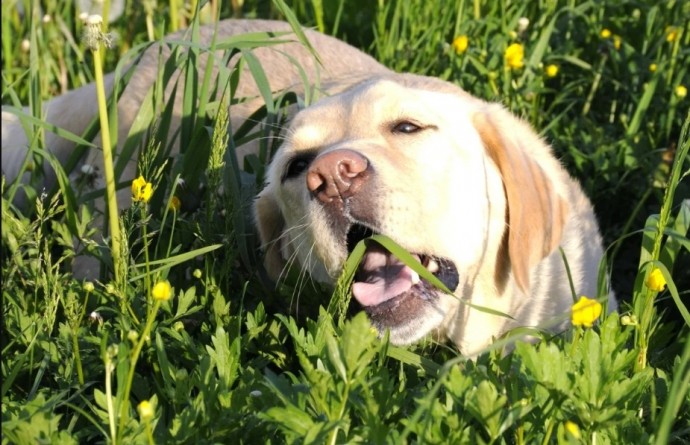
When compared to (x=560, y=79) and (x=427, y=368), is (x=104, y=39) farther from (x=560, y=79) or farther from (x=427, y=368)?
(x=560, y=79)

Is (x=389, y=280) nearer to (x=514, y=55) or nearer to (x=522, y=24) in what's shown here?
(x=514, y=55)

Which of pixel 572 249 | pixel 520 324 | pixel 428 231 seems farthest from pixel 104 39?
pixel 572 249

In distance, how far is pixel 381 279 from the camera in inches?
109

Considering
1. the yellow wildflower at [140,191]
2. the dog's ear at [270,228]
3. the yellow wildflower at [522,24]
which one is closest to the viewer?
the yellow wildflower at [140,191]

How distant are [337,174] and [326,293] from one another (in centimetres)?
48

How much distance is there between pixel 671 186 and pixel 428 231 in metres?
0.66

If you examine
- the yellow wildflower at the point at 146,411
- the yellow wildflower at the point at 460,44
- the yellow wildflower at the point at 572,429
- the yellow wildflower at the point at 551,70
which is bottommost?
the yellow wildflower at the point at 551,70

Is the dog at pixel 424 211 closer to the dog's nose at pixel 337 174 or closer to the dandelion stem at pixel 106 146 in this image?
the dog's nose at pixel 337 174

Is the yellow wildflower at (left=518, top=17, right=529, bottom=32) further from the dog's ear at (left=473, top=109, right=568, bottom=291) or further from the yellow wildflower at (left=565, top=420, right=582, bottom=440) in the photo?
the yellow wildflower at (left=565, top=420, right=582, bottom=440)

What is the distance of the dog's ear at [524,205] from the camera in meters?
2.80

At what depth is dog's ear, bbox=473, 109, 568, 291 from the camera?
280cm

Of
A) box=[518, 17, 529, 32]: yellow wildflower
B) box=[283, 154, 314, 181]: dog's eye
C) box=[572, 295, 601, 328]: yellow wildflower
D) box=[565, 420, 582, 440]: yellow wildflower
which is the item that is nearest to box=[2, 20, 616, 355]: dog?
box=[283, 154, 314, 181]: dog's eye

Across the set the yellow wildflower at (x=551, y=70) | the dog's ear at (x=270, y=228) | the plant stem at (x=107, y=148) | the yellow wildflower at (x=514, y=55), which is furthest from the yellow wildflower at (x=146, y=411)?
the yellow wildflower at (x=551, y=70)

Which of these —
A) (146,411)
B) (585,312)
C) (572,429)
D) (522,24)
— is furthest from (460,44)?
(146,411)
